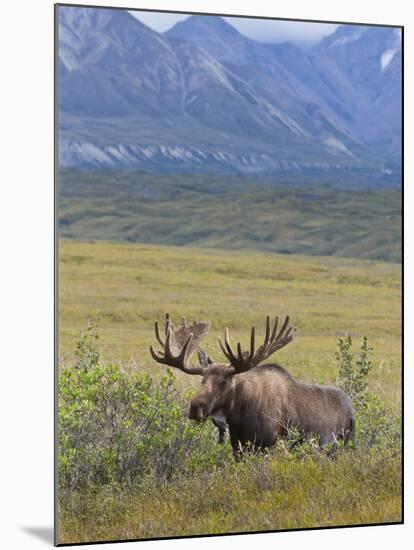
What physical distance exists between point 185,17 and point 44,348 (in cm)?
257

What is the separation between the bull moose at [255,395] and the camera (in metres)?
11.9

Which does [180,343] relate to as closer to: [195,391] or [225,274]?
[195,391]

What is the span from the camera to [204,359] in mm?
12062

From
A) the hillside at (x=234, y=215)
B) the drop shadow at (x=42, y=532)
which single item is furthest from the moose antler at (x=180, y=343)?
the drop shadow at (x=42, y=532)

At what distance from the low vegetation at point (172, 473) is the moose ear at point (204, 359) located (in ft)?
0.87

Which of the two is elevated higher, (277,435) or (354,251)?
(354,251)

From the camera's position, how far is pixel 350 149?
42.6 feet

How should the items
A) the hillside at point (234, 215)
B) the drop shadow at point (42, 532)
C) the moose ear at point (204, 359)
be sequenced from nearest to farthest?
the drop shadow at point (42, 532) < the moose ear at point (204, 359) < the hillside at point (234, 215)

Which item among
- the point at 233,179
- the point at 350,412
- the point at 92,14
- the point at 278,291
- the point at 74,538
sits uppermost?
the point at 92,14

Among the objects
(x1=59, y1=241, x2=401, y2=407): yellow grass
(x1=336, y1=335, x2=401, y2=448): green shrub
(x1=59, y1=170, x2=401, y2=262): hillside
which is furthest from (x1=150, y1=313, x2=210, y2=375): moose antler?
(x1=336, y1=335, x2=401, y2=448): green shrub

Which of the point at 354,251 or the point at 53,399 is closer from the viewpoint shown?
the point at 53,399

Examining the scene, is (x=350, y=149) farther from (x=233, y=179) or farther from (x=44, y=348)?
(x=44, y=348)

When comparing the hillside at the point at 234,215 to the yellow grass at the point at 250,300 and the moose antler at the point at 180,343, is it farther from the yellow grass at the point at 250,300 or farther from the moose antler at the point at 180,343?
the moose antler at the point at 180,343
